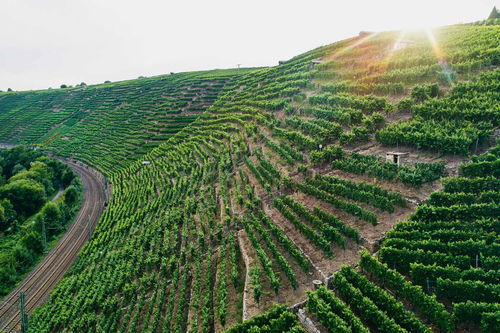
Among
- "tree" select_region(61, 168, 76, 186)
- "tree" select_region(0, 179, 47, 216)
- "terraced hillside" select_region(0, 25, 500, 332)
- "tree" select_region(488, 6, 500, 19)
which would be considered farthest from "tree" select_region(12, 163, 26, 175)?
"tree" select_region(488, 6, 500, 19)

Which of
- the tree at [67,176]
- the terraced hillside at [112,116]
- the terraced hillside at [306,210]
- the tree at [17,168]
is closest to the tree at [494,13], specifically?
the terraced hillside at [306,210]

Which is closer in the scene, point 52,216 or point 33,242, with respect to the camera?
point 33,242

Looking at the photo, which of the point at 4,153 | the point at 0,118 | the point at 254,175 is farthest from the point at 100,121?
the point at 254,175

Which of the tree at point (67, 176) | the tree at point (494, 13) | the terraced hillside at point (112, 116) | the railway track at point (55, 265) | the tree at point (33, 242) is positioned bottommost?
the railway track at point (55, 265)

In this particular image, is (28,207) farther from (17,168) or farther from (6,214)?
(17,168)

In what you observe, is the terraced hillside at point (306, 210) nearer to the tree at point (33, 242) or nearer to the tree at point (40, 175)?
the tree at point (33, 242)

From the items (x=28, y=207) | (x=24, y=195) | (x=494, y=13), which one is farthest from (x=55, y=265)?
(x=494, y=13)

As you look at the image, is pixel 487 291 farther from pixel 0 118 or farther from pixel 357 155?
pixel 0 118
